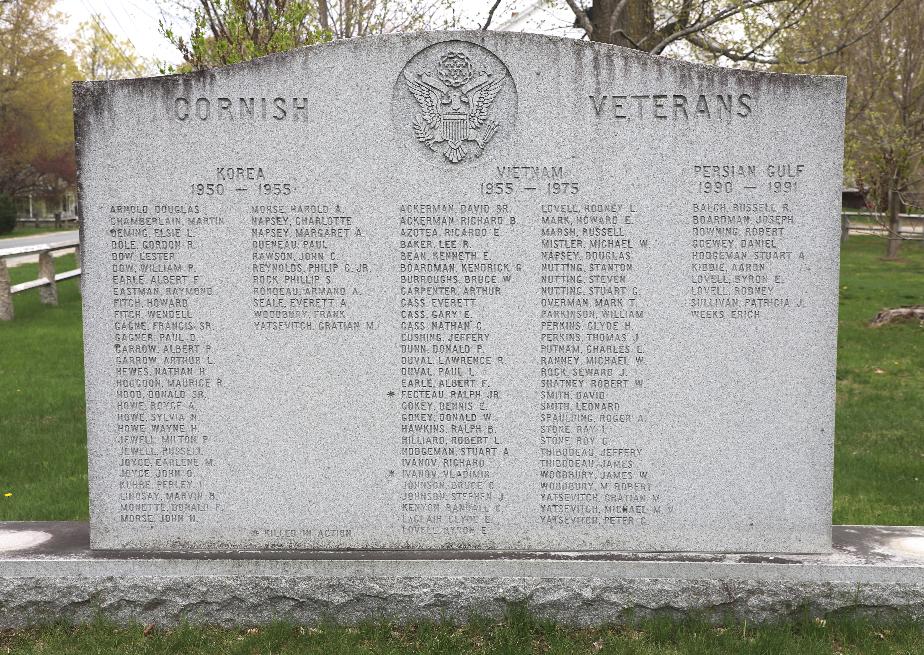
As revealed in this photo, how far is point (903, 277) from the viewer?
2167 centimetres

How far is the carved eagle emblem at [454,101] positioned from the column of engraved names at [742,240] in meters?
1.28

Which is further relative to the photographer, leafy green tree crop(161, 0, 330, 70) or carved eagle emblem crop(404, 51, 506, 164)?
leafy green tree crop(161, 0, 330, 70)

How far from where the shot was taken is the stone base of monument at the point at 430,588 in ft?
16.0

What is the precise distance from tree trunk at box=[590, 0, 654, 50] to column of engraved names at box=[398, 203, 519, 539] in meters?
7.66

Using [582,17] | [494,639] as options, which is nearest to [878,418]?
[582,17]

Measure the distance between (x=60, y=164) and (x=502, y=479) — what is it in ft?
161

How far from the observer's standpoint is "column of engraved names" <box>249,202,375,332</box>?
16.5 feet

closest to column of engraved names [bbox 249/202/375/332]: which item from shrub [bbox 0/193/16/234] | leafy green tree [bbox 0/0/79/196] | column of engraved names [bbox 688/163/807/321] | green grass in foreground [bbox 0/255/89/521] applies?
column of engraved names [bbox 688/163/807/321]

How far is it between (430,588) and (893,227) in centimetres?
2021

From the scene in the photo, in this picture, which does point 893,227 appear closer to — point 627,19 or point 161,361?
point 627,19

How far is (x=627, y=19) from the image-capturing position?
483 inches

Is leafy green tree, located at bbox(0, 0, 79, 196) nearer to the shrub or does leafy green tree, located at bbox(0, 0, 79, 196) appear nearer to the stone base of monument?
the shrub

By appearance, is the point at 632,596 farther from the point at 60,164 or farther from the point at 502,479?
the point at 60,164

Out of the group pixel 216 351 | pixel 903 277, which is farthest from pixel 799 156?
pixel 903 277
